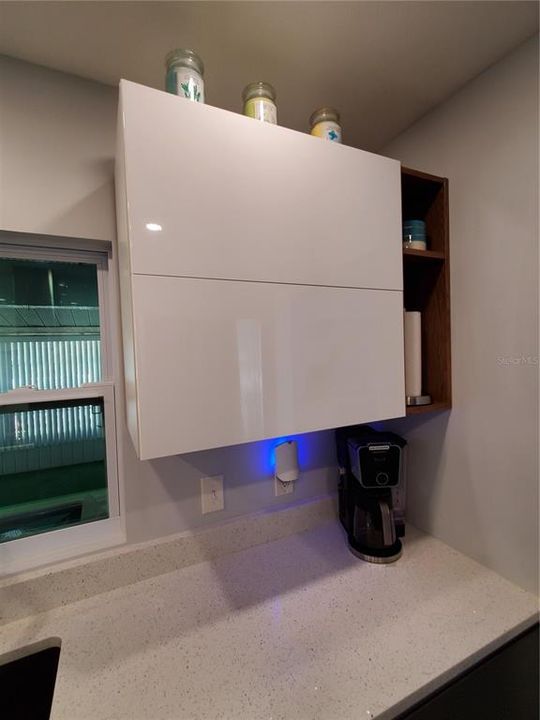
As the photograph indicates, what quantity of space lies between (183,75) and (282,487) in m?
1.29

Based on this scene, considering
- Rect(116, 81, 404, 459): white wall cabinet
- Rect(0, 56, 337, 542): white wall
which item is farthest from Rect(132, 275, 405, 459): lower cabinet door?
Rect(0, 56, 337, 542): white wall

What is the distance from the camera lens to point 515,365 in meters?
0.94

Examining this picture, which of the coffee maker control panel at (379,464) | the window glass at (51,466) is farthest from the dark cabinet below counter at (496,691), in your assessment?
the window glass at (51,466)

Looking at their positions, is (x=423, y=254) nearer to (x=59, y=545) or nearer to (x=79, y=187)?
(x=79, y=187)

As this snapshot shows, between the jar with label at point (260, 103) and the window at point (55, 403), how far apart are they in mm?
628

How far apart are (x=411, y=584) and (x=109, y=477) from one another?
1.02m

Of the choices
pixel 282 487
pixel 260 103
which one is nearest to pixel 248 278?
pixel 260 103

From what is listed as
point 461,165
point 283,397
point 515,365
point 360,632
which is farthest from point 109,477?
point 461,165

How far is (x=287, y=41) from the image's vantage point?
2.76ft

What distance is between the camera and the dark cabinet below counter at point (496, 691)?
0.74m

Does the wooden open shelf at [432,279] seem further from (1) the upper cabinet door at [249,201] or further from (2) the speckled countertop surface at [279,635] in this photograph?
(2) the speckled countertop surface at [279,635]

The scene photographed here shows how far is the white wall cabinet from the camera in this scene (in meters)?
0.68

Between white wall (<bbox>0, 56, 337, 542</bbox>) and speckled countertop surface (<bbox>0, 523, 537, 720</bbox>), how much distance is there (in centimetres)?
22

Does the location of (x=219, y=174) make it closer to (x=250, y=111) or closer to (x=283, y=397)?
(x=250, y=111)
